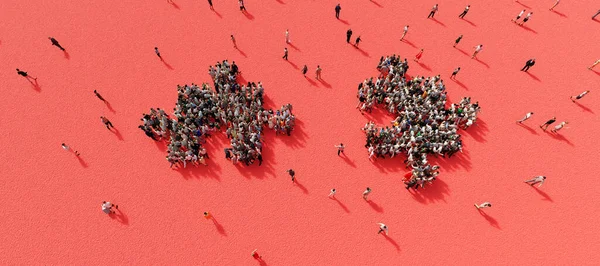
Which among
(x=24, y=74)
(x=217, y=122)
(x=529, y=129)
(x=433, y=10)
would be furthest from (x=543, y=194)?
(x=24, y=74)

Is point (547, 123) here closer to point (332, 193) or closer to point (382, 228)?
point (382, 228)

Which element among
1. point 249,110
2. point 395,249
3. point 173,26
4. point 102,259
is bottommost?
point 102,259

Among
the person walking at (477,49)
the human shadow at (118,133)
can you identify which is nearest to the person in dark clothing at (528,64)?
the person walking at (477,49)

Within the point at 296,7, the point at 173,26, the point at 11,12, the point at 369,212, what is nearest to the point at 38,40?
the point at 11,12

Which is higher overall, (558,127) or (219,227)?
(558,127)

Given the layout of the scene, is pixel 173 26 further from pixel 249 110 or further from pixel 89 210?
pixel 89 210

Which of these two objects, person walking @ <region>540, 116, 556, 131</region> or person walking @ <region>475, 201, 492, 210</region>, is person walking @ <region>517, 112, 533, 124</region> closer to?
person walking @ <region>540, 116, 556, 131</region>
